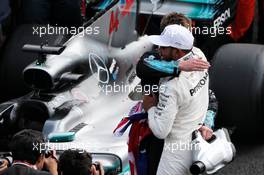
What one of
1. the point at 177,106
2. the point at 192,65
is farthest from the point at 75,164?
the point at 192,65

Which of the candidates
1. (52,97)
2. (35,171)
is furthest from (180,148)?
(52,97)

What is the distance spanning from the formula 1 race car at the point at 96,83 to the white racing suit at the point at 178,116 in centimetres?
50

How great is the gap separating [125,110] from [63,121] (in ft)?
1.89

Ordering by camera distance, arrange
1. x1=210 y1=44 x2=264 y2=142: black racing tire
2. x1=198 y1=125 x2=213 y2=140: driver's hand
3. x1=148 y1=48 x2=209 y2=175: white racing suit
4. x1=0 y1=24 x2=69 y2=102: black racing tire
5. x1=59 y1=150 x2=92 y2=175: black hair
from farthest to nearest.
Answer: x1=0 y1=24 x2=69 y2=102: black racing tire < x1=210 y1=44 x2=264 y2=142: black racing tire < x1=198 y1=125 x2=213 y2=140: driver's hand < x1=148 y1=48 x2=209 y2=175: white racing suit < x1=59 y1=150 x2=92 y2=175: black hair

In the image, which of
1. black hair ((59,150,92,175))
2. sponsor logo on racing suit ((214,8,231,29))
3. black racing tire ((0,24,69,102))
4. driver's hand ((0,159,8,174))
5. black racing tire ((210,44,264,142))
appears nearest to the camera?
black hair ((59,150,92,175))

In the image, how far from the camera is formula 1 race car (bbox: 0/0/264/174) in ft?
14.7

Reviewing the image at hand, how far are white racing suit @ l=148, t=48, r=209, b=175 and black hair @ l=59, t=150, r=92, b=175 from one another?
594mm

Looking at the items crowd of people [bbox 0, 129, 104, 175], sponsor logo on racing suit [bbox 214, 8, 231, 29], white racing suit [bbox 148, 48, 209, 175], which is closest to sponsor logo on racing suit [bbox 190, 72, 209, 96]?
white racing suit [bbox 148, 48, 209, 175]

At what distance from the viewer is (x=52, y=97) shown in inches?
181

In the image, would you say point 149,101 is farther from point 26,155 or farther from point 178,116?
point 26,155

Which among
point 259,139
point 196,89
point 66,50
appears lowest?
point 259,139

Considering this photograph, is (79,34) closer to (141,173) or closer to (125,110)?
(125,110)

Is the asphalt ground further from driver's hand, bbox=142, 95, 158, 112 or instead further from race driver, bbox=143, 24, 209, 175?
driver's hand, bbox=142, 95, 158, 112

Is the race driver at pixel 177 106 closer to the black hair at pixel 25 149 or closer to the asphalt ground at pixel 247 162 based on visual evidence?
the black hair at pixel 25 149
